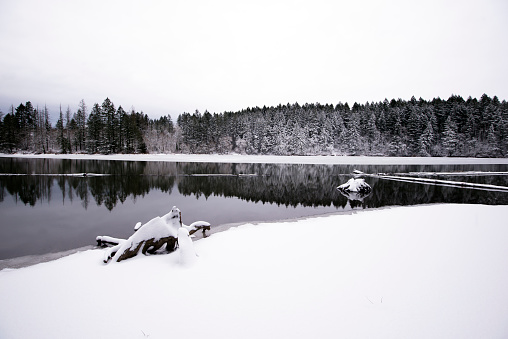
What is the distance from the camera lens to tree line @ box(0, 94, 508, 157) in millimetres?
68500

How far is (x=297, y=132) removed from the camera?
78.5m

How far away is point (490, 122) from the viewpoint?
73250 millimetres

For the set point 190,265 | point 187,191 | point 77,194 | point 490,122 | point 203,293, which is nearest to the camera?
point 203,293

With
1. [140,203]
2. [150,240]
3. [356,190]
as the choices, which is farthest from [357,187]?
[150,240]

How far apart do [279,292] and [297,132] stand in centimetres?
7669

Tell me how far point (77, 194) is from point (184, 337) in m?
17.8

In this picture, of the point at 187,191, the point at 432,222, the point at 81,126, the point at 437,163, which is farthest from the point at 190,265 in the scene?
the point at 81,126

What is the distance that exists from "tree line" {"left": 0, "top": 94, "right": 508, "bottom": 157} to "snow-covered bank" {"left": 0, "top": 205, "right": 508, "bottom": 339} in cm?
7014

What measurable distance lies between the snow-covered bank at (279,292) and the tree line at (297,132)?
70.1 metres

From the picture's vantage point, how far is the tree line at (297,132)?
68.5m

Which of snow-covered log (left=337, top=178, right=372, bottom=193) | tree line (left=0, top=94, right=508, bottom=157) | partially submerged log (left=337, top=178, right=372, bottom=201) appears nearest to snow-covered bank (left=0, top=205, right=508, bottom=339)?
partially submerged log (left=337, top=178, right=372, bottom=201)

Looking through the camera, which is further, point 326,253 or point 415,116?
point 415,116

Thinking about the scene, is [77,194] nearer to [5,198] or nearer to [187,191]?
[5,198]

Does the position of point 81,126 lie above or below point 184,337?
above
